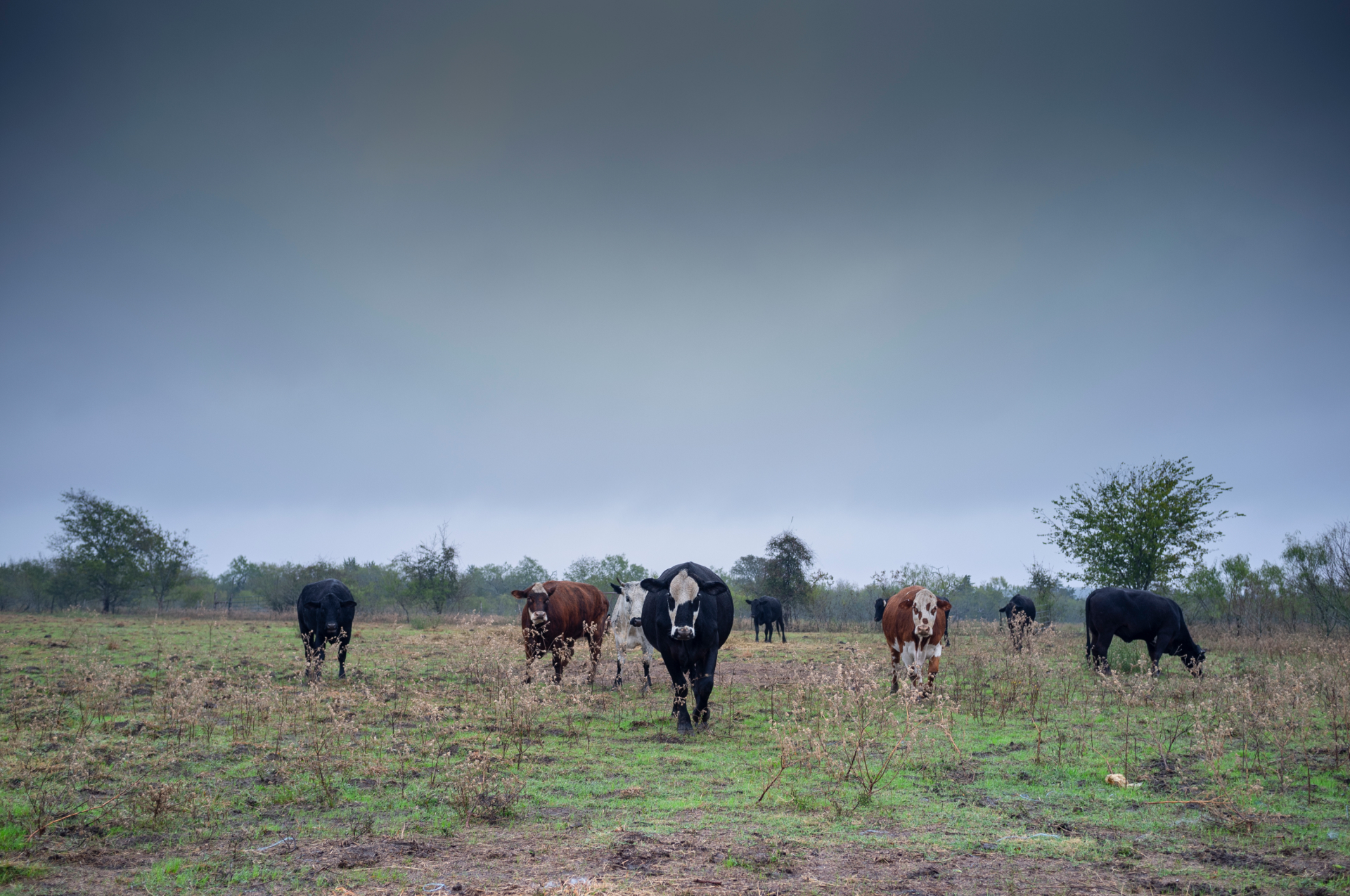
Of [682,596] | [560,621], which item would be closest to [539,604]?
[560,621]

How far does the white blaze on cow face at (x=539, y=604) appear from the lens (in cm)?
1254

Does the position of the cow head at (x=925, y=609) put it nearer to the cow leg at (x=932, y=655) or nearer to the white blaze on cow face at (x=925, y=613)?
the white blaze on cow face at (x=925, y=613)

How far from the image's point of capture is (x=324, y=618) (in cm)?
1393

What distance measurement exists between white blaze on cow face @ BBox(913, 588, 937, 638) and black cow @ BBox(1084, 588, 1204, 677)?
614 centimetres

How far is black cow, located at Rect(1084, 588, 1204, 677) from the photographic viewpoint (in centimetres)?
1506

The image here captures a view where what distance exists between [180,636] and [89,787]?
20.0 metres

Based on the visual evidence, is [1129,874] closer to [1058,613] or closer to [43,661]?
[43,661]

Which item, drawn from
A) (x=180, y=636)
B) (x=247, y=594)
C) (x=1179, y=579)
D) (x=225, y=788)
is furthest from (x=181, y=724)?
(x=247, y=594)

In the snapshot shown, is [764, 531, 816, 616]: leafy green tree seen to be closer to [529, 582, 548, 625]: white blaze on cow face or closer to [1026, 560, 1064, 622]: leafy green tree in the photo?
[1026, 560, 1064, 622]: leafy green tree

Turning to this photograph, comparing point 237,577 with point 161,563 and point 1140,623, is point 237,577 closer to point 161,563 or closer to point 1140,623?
point 161,563

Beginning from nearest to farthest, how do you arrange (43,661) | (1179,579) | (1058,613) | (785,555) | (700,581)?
(700,581) → (43,661) → (1179,579) → (1058,613) → (785,555)

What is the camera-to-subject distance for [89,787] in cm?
641

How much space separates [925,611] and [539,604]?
714cm

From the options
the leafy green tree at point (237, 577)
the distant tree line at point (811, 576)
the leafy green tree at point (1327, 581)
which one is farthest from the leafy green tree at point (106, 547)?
the leafy green tree at point (1327, 581)
